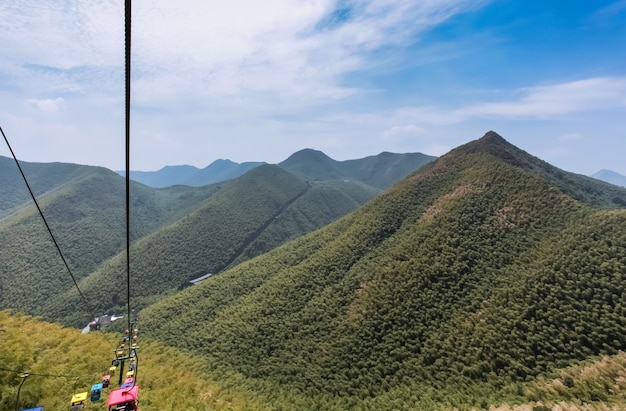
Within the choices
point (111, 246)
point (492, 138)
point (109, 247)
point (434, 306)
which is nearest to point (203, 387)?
point (434, 306)

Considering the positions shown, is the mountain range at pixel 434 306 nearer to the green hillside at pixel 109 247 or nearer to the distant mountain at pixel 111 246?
the green hillside at pixel 109 247

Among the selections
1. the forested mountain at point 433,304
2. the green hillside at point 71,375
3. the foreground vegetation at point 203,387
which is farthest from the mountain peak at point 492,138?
the green hillside at point 71,375

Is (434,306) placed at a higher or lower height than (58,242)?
higher

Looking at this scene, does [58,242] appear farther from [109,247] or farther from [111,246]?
[111,246]

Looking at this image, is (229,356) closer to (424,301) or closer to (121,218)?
(424,301)

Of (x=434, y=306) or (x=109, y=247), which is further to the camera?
(x=109, y=247)

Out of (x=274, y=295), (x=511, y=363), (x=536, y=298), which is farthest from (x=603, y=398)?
(x=274, y=295)

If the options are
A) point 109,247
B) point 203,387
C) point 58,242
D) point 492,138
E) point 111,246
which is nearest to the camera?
point 203,387
